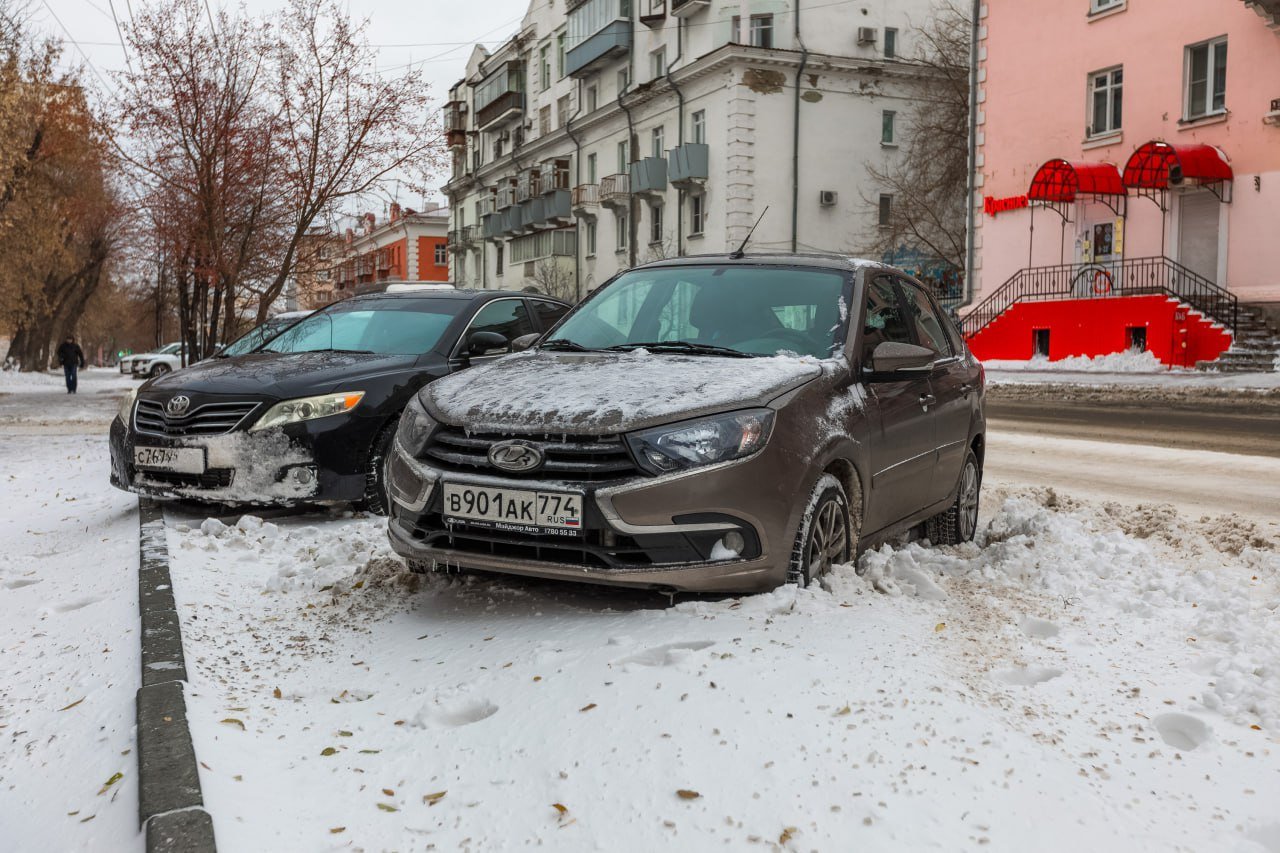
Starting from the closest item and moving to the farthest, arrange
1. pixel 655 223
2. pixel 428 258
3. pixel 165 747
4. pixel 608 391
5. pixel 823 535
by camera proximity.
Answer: pixel 165 747 → pixel 608 391 → pixel 823 535 → pixel 655 223 → pixel 428 258

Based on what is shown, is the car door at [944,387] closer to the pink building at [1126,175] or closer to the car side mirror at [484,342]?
the car side mirror at [484,342]

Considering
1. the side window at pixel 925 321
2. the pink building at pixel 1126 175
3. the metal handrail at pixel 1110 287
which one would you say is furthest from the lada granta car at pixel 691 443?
the metal handrail at pixel 1110 287

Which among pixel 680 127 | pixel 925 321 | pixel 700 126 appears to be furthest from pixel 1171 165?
pixel 925 321

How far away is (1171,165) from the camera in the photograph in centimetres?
2445

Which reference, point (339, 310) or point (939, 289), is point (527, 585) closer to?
point (339, 310)

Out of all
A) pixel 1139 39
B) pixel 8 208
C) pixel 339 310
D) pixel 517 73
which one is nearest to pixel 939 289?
pixel 1139 39

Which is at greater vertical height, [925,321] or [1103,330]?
[1103,330]

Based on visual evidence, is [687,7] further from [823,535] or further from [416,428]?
[823,535]

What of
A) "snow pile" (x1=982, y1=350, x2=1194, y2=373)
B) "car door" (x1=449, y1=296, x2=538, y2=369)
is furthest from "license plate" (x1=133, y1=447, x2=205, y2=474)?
"snow pile" (x1=982, y1=350, x2=1194, y2=373)

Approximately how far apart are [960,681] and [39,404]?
81.4ft

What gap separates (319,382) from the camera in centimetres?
728

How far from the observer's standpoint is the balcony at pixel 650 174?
39.2 meters

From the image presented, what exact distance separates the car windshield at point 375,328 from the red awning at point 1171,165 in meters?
20.5

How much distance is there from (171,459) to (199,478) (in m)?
0.21
